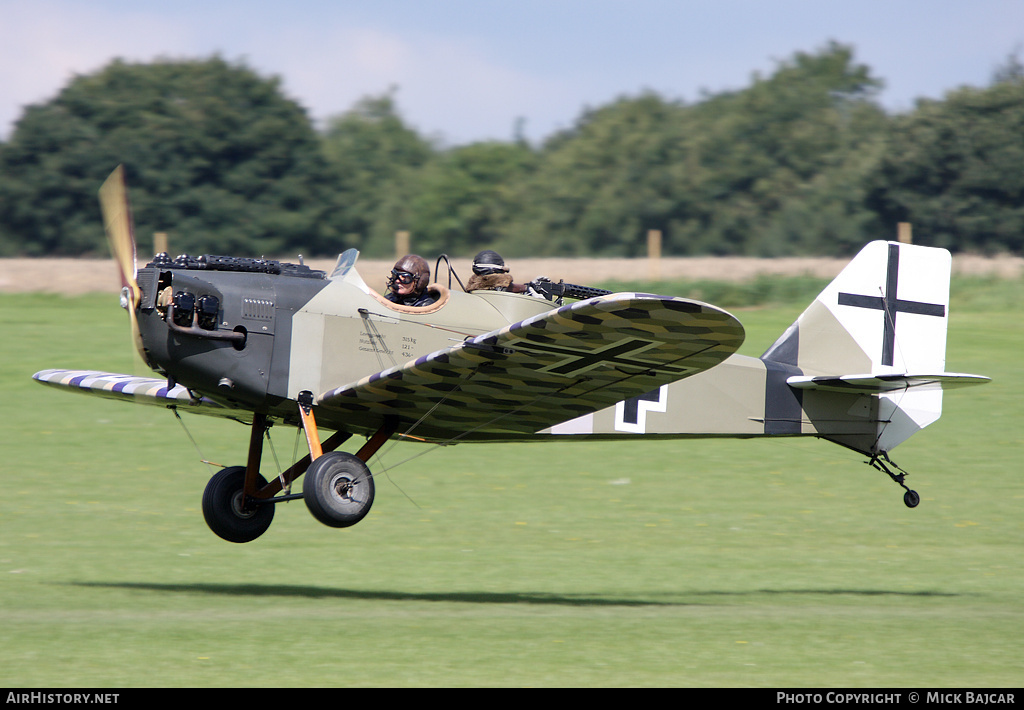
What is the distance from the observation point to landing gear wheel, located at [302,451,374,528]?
28.3 ft

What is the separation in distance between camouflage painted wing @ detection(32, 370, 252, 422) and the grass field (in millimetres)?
1540

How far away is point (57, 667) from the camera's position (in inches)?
290

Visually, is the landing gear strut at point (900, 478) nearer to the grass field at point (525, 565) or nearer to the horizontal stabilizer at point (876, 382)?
the horizontal stabilizer at point (876, 382)

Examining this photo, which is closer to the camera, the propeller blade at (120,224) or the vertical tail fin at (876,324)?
the propeller blade at (120,224)

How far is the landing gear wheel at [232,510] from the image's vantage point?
995 centimetres

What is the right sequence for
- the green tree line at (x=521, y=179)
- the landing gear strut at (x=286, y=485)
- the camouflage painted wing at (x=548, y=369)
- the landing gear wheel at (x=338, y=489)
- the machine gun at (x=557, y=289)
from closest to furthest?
the camouflage painted wing at (x=548, y=369), the landing gear wheel at (x=338, y=489), the landing gear strut at (x=286, y=485), the machine gun at (x=557, y=289), the green tree line at (x=521, y=179)

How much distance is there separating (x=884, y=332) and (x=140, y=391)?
22.3ft

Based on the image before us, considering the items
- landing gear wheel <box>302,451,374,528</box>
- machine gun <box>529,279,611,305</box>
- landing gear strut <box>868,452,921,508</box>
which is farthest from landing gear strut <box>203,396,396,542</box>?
landing gear strut <box>868,452,921,508</box>

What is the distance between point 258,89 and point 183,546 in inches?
1527

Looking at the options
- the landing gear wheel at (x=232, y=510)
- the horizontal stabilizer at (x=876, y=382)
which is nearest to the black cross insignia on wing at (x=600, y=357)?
the horizontal stabilizer at (x=876, y=382)

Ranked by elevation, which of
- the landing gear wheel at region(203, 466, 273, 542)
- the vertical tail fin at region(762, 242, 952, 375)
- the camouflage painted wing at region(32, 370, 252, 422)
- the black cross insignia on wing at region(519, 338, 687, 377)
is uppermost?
the vertical tail fin at region(762, 242, 952, 375)

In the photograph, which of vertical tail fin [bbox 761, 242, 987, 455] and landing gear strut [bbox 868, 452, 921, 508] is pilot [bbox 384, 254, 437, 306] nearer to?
vertical tail fin [bbox 761, 242, 987, 455]

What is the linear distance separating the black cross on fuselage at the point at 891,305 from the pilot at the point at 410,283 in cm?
429
